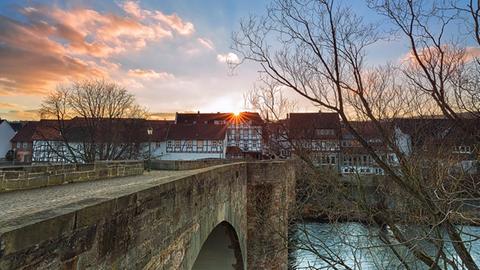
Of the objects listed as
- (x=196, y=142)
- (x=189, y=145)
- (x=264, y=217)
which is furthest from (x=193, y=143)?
(x=264, y=217)

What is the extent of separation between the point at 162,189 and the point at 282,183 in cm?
1009

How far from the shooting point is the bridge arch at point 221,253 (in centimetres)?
964

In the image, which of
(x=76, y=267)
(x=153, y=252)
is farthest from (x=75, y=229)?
(x=153, y=252)

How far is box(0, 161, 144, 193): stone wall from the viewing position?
20.1 ft

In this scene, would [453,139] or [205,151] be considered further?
[205,151]

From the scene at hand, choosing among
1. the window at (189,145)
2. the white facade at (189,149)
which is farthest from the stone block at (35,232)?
the window at (189,145)

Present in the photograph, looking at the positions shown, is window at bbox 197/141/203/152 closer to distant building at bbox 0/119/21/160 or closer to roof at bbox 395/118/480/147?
distant building at bbox 0/119/21/160

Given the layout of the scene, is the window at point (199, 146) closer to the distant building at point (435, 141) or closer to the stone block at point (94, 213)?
the distant building at point (435, 141)

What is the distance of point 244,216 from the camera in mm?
11156

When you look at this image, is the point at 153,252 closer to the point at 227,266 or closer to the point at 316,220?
the point at 227,266

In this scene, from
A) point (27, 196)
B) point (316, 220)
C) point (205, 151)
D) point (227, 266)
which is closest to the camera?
point (27, 196)

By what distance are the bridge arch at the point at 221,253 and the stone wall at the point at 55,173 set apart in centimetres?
333

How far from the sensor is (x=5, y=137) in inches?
2173

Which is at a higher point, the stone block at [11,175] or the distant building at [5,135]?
the distant building at [5,135]
